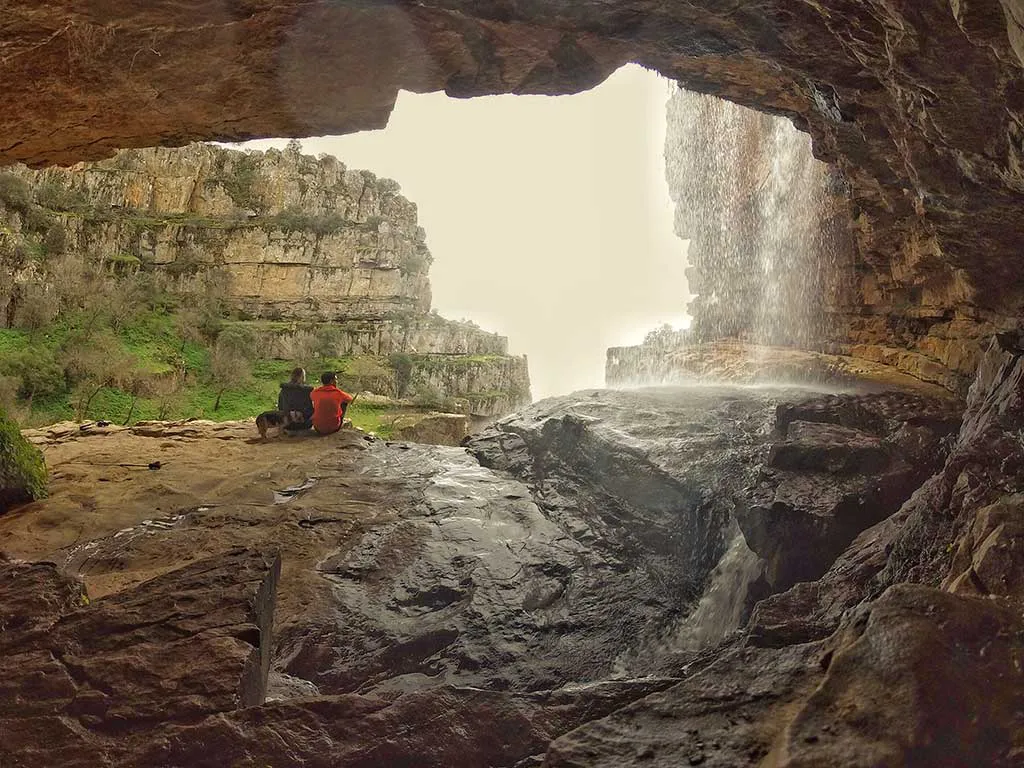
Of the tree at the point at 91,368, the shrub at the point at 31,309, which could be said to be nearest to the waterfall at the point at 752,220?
the tree at the point at 91,368

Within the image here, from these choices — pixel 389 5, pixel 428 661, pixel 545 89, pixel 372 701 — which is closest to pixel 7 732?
Answer: pixel 372 701

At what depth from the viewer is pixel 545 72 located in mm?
5809

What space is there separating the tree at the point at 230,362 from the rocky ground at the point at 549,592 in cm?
1699

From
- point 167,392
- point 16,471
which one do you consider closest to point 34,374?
point 167,392

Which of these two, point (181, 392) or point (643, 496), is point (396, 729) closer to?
point (643, 496)

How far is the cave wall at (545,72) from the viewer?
152 inches

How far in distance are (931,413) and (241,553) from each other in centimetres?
617

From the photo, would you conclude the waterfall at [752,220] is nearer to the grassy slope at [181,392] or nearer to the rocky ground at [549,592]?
the rocky ground at [549,592]

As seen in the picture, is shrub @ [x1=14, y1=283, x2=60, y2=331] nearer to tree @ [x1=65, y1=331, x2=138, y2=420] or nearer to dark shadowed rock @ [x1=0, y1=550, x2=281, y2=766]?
tree @ [x1=65, y1=331, x2=138, y2=420]

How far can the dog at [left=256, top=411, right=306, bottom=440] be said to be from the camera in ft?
33.0

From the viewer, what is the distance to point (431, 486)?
7.53 meters

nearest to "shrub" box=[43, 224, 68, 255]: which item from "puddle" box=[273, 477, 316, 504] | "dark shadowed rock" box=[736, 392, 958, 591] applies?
"puddle" box=[273, 477, 316, 504]

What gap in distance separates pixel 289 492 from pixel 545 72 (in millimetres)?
5320

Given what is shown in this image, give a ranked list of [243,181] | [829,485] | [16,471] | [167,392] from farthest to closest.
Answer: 1. [243,181]
2. [167,392]
3. [16,471]
4. [829,485]
